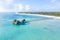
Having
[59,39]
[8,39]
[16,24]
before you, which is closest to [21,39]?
[8,39]

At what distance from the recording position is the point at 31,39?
7.93 meters

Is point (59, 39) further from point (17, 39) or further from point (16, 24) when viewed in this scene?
point (16, 24)

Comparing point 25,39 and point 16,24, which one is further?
point 16,24

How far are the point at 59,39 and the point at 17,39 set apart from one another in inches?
129

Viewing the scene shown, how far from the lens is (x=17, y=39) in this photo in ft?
26.3

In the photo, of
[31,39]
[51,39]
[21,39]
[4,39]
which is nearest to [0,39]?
[4,39]

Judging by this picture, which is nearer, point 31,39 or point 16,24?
point 31,39

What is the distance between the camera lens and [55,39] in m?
7.90

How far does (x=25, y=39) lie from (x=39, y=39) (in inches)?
43.2

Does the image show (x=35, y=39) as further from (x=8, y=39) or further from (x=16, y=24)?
(x=16, y=24)

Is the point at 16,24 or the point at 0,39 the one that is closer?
the point at 0,39

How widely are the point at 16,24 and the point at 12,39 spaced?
687cm

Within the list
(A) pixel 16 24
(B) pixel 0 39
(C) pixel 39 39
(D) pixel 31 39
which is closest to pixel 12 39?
(B) pixel 0 39

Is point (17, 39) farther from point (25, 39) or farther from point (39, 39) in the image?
point (39, 39)
